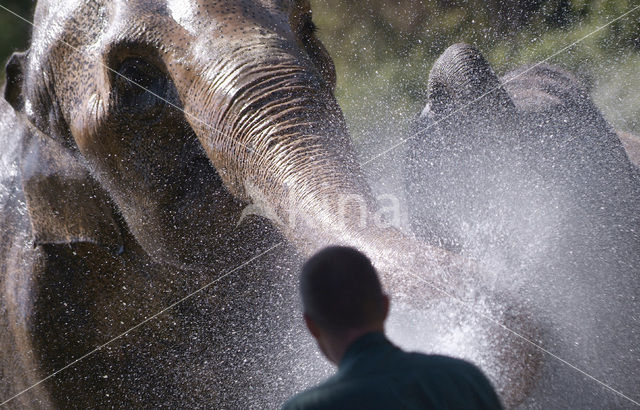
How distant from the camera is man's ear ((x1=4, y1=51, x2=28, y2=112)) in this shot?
6.75 ft

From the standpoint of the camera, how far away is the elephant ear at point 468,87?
11.9ft

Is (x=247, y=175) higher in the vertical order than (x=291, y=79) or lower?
lower

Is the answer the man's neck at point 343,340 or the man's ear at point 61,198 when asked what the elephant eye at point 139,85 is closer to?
the man's ear at point 61,198

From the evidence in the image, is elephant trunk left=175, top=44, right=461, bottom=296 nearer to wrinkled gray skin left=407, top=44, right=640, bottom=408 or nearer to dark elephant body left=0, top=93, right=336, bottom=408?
dark elephant body left=0, top=93, right=336, bottom=408

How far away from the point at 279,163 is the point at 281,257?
58cm

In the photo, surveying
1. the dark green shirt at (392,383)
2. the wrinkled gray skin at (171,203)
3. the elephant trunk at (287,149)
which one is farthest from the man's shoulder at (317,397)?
the elephant trunk at (287,149)

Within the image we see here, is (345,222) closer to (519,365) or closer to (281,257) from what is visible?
(519,365)

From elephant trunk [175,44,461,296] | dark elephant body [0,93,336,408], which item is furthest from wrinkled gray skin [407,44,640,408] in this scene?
dark elephant body [0,93,336,408]

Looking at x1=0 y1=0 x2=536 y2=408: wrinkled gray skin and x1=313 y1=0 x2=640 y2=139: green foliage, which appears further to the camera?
x1=313 y1=0 x2=640 y2=139: green foliage

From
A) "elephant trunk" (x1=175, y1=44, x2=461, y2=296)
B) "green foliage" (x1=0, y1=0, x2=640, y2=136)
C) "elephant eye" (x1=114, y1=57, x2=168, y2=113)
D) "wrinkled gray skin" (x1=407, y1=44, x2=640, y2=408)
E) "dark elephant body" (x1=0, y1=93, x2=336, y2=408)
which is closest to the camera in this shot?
"elephant trunk" (x1=175, y1=44, x2=461, y2=296)

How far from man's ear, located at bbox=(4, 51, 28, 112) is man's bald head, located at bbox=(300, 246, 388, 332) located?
1.48 m

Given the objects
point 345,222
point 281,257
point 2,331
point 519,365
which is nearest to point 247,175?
point 345,222

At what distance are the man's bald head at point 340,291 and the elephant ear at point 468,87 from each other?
2.86 meters

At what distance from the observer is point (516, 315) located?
46.8 inches
